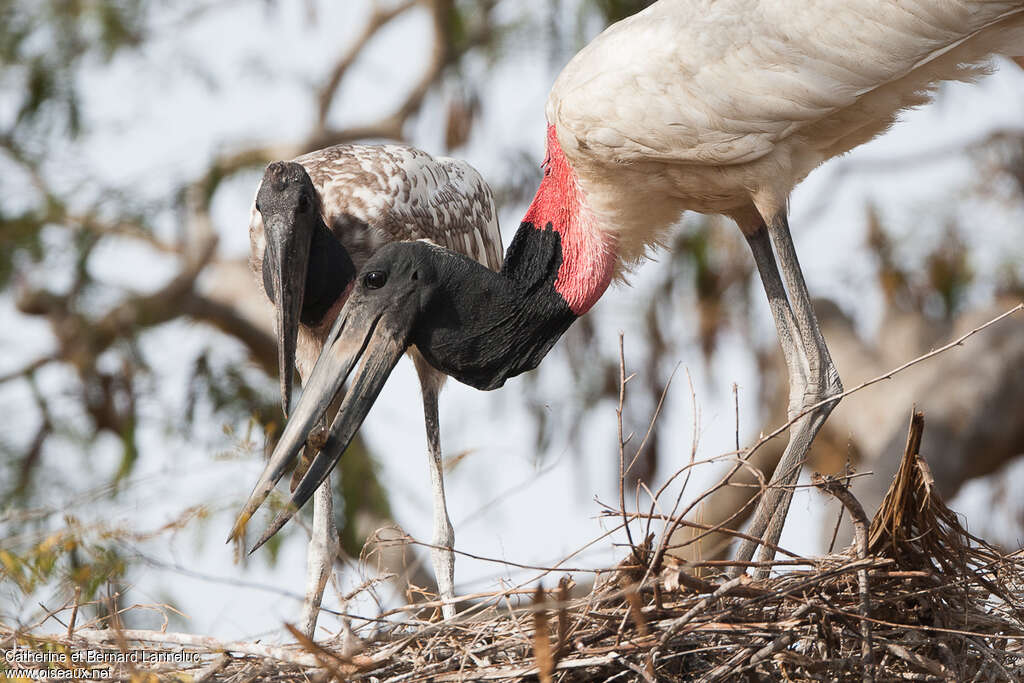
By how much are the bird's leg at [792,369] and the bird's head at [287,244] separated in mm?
1247

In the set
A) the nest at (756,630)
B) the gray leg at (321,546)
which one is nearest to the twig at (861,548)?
the nest at (756,630)

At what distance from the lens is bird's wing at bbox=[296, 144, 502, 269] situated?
405 centimetres

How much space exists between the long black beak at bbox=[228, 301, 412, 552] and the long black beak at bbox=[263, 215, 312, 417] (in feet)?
0.42

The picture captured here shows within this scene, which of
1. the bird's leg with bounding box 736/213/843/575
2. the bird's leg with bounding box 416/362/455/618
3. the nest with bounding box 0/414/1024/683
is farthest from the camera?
the bird's leg with bounding box 416/362/455/618

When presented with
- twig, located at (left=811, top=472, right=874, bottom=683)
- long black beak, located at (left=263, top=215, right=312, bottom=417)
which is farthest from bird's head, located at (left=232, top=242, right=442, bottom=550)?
twig, located at (left=811, top=472, right=874, bottom=683)

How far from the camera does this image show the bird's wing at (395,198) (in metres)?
4.05

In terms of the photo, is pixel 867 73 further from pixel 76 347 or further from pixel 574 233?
pixel 76 347

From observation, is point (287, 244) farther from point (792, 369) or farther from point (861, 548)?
point (861, 548)

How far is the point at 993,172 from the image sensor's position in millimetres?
8969

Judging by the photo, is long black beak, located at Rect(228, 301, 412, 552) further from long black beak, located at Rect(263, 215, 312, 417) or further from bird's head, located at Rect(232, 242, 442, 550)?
long black beak, located at Rect(263, 215, 312, 417)

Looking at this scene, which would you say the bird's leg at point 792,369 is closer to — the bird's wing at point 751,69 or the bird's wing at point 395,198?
the bird's wing at point 751,69

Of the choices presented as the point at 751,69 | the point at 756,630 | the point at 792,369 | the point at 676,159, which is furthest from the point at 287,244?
the point at 756,630

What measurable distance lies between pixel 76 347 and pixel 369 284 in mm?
4317

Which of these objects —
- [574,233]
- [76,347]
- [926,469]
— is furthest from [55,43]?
[926,469]
